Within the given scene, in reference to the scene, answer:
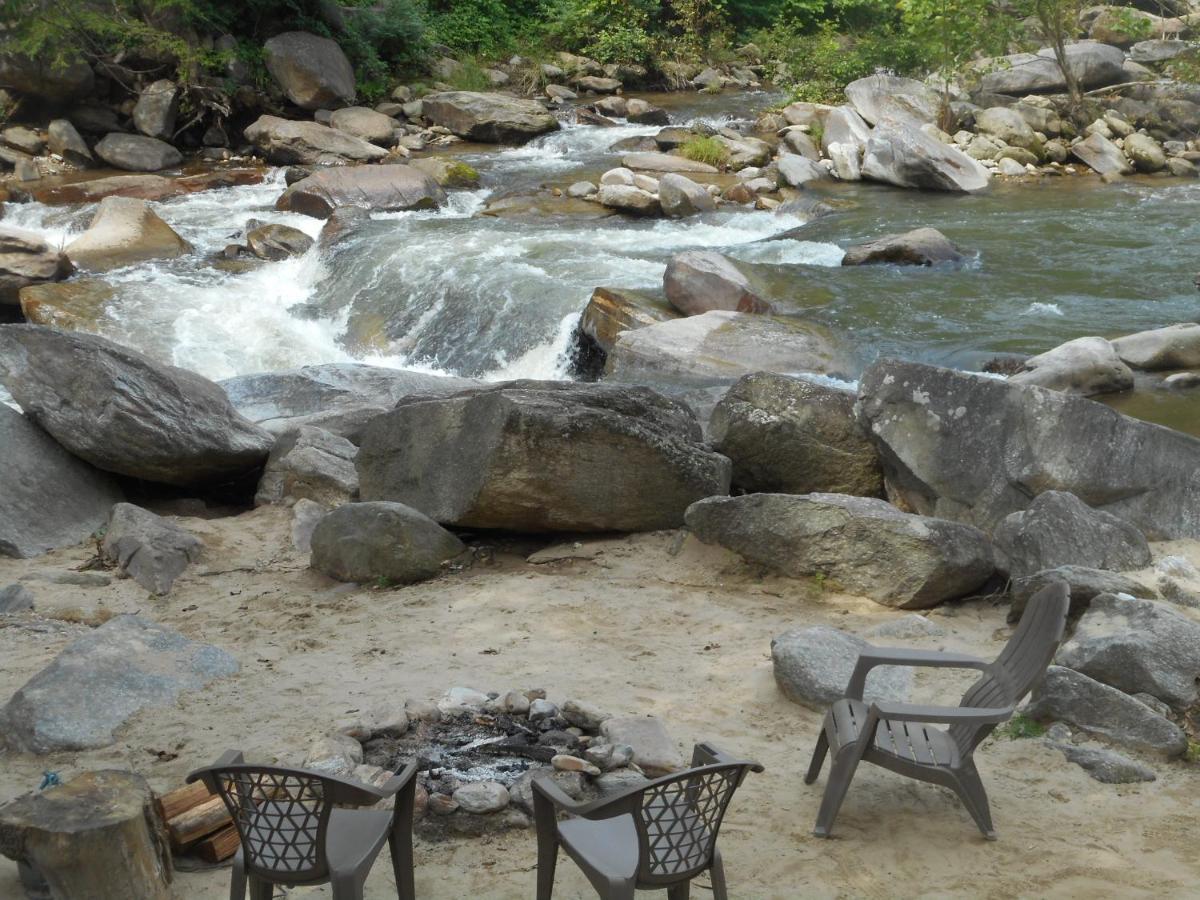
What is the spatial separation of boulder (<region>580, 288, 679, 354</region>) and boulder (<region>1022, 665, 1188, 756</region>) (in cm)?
659

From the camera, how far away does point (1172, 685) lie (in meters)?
4.50

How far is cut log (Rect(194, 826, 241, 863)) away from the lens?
3562mm

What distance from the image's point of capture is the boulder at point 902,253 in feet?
43.5

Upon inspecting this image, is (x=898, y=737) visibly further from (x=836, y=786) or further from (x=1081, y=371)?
(x=1081, y=371)

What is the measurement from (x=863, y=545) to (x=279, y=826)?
136 inches

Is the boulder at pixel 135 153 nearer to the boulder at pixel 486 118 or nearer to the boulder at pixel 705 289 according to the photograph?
the boulder at pixel 486 118

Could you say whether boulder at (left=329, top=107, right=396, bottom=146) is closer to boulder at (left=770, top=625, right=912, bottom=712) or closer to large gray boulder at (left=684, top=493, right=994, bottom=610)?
large gray boulder at (left=684, top=493, right=994, bottom=610)

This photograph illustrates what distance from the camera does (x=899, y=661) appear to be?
161 inches

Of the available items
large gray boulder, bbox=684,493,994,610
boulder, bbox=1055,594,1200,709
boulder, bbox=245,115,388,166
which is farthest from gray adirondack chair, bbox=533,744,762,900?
boulder, bbox=245,115,388,166

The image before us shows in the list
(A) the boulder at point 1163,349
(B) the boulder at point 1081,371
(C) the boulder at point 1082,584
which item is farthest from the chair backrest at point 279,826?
(A) the boulder at point 1163,349

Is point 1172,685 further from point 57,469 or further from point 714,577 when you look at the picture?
point 57,469

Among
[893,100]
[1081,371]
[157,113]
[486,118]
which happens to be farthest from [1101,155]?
[157,113]

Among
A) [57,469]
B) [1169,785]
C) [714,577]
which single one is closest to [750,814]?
[1169,785]

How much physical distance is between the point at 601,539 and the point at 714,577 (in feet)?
2.46
